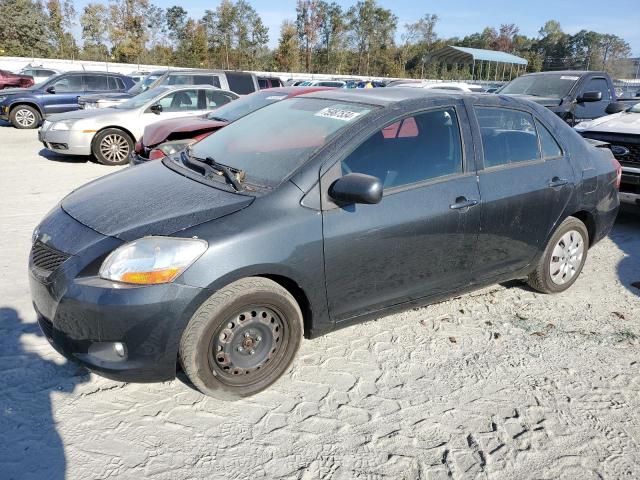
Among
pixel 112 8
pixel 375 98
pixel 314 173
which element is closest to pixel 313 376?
pixel 314 173

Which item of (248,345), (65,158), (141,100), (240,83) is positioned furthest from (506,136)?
(240,83)

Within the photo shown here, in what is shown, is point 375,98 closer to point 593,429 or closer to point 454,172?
point 454,172

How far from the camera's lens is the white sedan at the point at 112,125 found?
377 inches

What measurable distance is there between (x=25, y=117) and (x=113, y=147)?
7074 mm

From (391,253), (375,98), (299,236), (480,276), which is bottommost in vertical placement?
(480,276)

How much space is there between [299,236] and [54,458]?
1.62m

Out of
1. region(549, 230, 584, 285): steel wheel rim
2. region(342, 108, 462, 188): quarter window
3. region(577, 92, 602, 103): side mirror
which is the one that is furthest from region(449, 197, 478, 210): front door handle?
region(577, 92, 602, 103): side mirror

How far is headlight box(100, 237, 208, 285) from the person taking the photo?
2590 mm

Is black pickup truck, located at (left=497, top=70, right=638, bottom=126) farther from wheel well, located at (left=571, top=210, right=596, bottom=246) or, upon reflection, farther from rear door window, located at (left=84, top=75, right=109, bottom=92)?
rear door window, located at (left=84, top=75, right=109, bottom=92)

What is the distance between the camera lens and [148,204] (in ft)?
9.89

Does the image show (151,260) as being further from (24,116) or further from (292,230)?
(24,116)

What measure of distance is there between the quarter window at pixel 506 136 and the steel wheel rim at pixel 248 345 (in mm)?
1933

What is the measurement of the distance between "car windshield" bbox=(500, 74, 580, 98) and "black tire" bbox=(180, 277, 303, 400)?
29.1ft

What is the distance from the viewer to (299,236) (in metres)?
2.89
